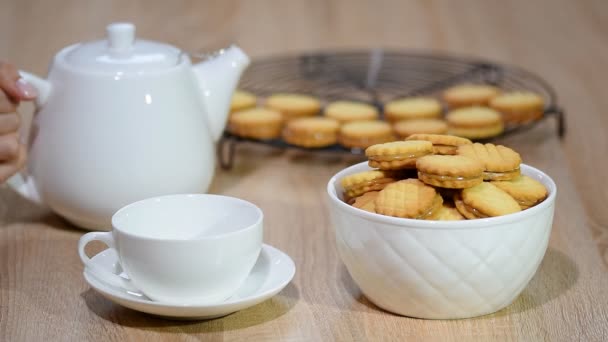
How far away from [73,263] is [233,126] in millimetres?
343

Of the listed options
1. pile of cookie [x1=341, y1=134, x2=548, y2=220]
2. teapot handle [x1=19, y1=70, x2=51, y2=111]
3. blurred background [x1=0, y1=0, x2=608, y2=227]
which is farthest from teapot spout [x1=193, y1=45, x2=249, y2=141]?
blurred background [x1=0, y1=0, x2=608, y2=227]

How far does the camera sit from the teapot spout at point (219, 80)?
3.02 ft

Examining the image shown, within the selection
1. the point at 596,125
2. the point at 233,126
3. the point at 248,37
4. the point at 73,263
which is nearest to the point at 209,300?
the point at 73,263

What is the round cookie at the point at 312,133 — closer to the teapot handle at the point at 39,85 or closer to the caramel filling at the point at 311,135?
the caramel filling at the point at 311,135

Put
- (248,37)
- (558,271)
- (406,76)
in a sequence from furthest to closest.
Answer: (248,37), (406,76), (558,271)

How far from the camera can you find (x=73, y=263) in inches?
31.3

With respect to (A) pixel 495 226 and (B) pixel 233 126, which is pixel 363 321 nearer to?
(A) pixel 495 226

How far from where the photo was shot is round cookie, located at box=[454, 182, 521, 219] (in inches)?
24.5

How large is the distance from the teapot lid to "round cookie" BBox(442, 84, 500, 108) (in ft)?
1.51

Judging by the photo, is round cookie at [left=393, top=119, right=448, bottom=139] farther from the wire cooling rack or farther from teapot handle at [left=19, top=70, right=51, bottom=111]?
teapot handle at [left=19, top=70, right=51, bottom=111]

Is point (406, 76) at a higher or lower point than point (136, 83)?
lower

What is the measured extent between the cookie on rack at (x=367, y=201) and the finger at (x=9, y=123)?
370mm

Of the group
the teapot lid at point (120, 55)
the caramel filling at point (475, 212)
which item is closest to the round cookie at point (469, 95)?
the teapot lid at point (120, 55)

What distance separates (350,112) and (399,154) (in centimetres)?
46
